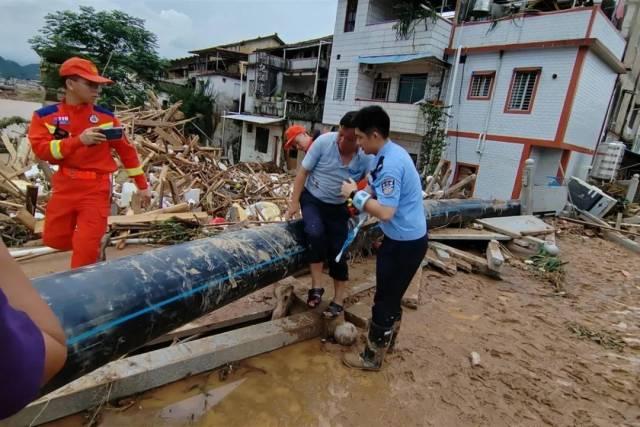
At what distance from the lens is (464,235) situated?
591cm

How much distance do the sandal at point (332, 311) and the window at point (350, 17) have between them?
53.4ft

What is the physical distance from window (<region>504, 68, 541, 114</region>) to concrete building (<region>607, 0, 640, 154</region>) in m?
5.35

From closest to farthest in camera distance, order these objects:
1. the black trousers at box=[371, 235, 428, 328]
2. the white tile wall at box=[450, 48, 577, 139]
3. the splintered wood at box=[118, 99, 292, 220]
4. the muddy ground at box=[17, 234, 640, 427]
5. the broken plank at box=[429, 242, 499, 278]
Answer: the muddy ground at box=[17, 234, 640, 427], the black trousers at box=[371, 235, 428, 328], the broken plank at box=[429, 242, 499, 278], the splintered wood at box=[118, 99, 292, 220], the white tile wall at box=[450, 48, 577, 139]

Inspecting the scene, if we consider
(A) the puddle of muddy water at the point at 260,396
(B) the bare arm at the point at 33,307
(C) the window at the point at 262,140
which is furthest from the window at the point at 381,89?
(B) the bare arm at the point at 33,307

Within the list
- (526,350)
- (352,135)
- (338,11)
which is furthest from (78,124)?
(338,11)

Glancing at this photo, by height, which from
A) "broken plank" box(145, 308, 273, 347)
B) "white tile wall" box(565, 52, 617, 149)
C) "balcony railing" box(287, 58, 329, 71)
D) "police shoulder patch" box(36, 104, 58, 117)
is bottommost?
"broken plank" box(145, 308, 273, 347)

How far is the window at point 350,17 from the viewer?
16375 millimetres

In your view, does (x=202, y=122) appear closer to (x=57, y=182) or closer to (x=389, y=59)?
(x=389, y=59)

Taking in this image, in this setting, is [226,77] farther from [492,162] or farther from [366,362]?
[366,362]

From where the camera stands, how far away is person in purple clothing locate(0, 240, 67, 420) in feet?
1.95

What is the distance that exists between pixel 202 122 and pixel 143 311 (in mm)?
27183

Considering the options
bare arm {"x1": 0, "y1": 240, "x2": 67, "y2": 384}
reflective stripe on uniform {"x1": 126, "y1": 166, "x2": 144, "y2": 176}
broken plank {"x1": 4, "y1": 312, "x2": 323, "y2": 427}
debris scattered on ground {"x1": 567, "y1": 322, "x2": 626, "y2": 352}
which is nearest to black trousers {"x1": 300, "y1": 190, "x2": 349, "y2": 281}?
broken plank {"x1": 4, "y1": 312, "x2": 323, "y2": 427}

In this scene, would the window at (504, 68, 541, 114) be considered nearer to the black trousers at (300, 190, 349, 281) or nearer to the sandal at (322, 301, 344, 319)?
the black trousers at (300, 190, 349, 281)

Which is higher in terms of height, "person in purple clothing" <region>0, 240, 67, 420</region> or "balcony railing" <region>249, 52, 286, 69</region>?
"balcony railing" <region>249, 52, 286, 69</region>
